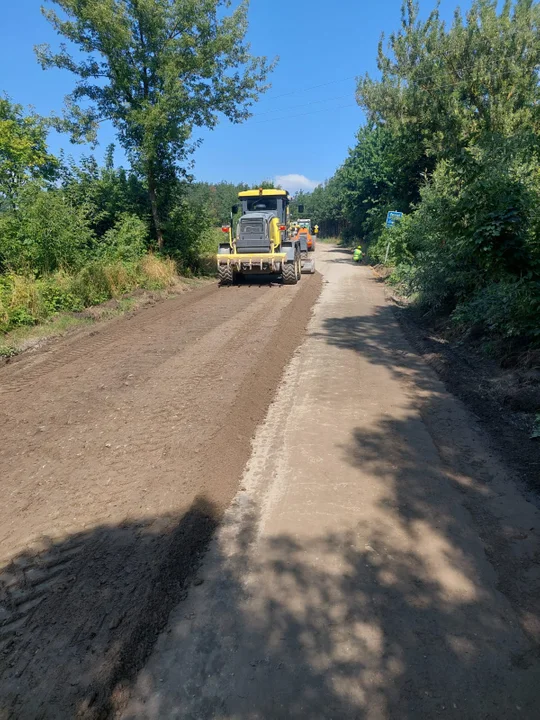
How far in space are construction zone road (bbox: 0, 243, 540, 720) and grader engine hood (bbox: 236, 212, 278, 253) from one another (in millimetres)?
10040

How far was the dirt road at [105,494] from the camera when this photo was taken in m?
2.46

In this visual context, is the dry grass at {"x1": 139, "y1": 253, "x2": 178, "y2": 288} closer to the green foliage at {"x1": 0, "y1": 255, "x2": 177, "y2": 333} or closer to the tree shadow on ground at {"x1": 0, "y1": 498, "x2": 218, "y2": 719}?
the green foliage at {"x1": 0, "y1": 255, "x2": 177, "y2": 333}

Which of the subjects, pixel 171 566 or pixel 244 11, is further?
pixel 244 11

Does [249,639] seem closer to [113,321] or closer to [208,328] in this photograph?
[208,328]

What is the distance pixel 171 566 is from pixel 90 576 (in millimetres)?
529

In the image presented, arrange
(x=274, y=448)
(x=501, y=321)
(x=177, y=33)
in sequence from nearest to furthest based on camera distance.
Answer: (x=274, y=448) < (x=501, y=321) < (x=177, y=33)

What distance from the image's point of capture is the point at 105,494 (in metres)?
3.90

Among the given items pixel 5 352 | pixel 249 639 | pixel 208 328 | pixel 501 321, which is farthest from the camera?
pixel 208 328

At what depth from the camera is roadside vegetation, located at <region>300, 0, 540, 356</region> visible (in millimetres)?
6520

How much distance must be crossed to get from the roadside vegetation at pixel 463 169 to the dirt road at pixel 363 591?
291 centimetres

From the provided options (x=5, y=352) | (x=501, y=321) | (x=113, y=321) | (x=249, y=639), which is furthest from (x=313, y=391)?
(x=113, y=321)

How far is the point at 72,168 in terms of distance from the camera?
1588cm

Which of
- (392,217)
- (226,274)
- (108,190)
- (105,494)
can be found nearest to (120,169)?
(108,190)

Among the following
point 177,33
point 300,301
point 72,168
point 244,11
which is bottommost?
point 300,301
